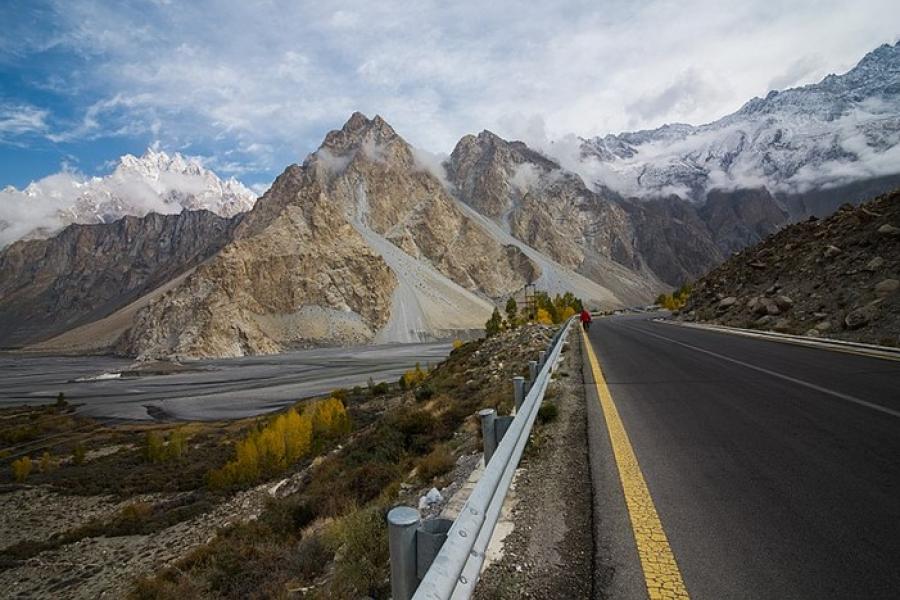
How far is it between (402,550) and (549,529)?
181 centimetres

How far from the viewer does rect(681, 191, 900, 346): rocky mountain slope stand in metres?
15.3

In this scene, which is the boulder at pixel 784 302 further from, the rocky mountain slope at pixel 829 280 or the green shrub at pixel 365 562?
the green shrub at pixel 365 562

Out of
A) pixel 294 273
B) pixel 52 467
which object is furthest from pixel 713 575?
pixel 294 273

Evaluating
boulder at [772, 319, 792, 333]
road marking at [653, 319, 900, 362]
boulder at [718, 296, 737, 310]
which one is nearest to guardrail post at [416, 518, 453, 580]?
road marking at [653, 319, 900, 362]

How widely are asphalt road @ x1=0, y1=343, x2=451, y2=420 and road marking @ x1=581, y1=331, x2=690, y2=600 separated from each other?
56518mm

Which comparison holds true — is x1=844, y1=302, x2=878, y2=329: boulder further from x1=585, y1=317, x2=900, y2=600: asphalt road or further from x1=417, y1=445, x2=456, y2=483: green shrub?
x1=417, y1=445, x2=456, y2=483: green shrub

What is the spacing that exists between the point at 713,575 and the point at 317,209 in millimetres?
160772

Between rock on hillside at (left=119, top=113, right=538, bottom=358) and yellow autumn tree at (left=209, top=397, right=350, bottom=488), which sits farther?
rock on hillside at (left=119, top=113, right=538, bottom=358)

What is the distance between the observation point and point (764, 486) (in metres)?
3.97

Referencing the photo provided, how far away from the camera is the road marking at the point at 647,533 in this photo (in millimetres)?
2645

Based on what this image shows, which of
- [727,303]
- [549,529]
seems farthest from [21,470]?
[727,303]

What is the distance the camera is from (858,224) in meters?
20.5

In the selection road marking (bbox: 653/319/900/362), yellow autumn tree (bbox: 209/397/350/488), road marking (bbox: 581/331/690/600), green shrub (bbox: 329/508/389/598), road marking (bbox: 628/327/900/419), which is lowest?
yellow autumn tree (bbox: 209/397/350/488)

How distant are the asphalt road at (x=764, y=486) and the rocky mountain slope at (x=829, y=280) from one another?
9.10 m
